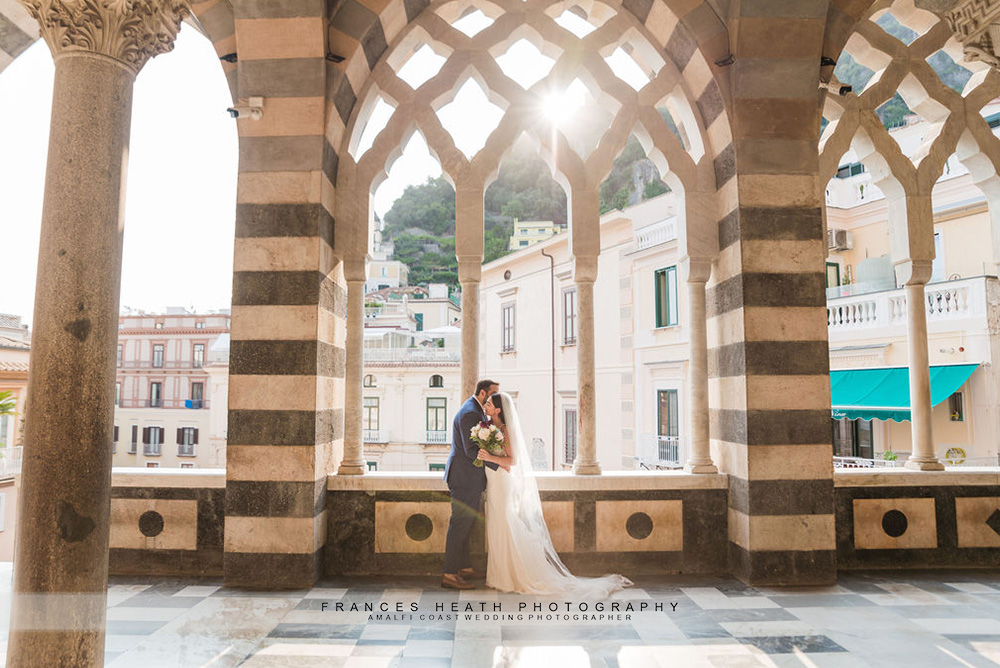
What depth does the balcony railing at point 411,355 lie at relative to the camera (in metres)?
21.7

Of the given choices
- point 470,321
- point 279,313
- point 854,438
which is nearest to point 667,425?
point 854,438

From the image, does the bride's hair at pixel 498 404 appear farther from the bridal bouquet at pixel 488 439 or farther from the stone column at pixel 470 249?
the stone column at pixel 470 249

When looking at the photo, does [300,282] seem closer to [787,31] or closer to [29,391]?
[29,391]

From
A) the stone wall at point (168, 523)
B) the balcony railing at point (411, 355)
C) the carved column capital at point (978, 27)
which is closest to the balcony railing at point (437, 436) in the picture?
the balcony railing at point (411, 355)

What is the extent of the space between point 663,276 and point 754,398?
34.6 ft

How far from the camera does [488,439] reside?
4.66 m

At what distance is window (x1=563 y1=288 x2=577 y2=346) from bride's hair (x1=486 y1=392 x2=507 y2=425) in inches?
442

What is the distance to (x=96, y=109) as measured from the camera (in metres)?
2.52

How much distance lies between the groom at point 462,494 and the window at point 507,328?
44.5 ft

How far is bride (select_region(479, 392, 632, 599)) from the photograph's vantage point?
454 centimetres

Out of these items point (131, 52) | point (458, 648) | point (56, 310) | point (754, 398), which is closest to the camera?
point (56, 310)

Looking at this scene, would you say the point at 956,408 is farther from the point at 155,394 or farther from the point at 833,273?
the point at 155,394

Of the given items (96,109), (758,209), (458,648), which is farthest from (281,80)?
(458,648)

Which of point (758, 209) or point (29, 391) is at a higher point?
point (758, 209)
